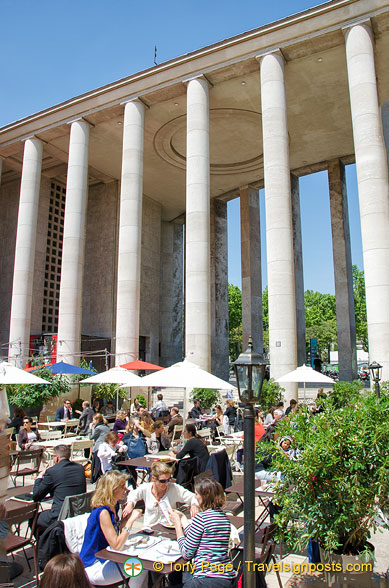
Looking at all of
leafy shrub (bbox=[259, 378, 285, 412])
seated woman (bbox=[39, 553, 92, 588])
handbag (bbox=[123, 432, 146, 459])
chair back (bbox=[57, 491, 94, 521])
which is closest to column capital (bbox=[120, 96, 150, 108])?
leafy shrub (bbox=[259, 378, 285, 412])

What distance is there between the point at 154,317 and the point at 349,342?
14.9 m

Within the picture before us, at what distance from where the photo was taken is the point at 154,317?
3512cm

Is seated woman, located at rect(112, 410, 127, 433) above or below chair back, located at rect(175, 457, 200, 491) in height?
above

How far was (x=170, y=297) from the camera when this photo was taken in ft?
120

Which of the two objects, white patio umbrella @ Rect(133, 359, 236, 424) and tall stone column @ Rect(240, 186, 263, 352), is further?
tall stone column @ Rect(240, 186, 263, 352)

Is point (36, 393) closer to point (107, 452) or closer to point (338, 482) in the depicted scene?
point (107, 452)

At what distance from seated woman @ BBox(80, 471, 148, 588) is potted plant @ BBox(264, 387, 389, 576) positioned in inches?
60.9

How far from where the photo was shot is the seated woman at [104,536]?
4.15 meters

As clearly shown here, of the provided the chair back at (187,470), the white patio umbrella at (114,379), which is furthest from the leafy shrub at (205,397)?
the chair back at (187,470)

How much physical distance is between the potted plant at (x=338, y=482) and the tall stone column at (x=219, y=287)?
2781cm

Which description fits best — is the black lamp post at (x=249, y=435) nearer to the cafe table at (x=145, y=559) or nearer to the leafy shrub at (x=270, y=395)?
the cafe table at (x=145, y=559)

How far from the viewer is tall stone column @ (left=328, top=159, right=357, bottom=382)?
2692 cm

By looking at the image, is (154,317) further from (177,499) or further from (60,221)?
(177,499)

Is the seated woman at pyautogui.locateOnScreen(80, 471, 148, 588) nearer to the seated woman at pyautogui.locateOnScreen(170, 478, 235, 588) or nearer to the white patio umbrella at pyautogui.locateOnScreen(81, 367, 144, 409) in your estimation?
the seated woman at pyautogui.locateOnScreen(170, 478, 235, 588)
